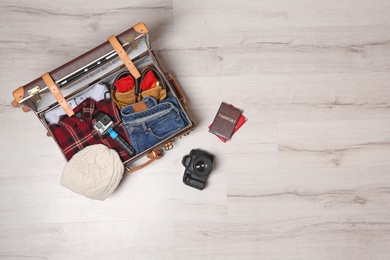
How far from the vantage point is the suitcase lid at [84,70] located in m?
1.14

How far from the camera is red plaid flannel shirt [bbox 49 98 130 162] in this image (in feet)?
4.28

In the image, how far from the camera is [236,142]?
142cm

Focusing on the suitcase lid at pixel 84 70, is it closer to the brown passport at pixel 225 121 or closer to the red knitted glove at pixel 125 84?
the red knitted glove at pixel 125 84

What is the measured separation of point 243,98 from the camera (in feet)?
4.69

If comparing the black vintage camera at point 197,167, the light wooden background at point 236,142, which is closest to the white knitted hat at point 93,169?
the light wooden background at point 236,142

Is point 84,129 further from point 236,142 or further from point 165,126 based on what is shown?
point 236,142

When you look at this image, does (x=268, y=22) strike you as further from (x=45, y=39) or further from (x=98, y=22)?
(x=45, y=39)

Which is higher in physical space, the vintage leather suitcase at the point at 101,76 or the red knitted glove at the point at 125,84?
the vintage leather suitcase at the point at 101,76

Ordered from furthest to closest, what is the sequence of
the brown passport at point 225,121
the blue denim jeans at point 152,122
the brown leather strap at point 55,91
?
the brown passport at point 225,121 < the blue denim jeans at point 152,122 < the brown leather strap at point 55,91

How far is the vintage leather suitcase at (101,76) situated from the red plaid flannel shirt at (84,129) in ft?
0.13

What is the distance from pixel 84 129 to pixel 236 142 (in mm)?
555

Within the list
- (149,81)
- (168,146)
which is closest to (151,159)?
(168,146)

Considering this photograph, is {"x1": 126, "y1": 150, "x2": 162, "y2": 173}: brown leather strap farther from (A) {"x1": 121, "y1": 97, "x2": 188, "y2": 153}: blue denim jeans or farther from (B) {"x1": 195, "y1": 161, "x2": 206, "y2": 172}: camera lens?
(B) {"x1": 195, "y1": 161, "x2": 206, "y2": 172}: camera lens

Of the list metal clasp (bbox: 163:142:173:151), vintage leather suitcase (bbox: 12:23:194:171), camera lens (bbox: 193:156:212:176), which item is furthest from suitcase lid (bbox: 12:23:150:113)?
camera lens (bbox: 193:156:212:176)
